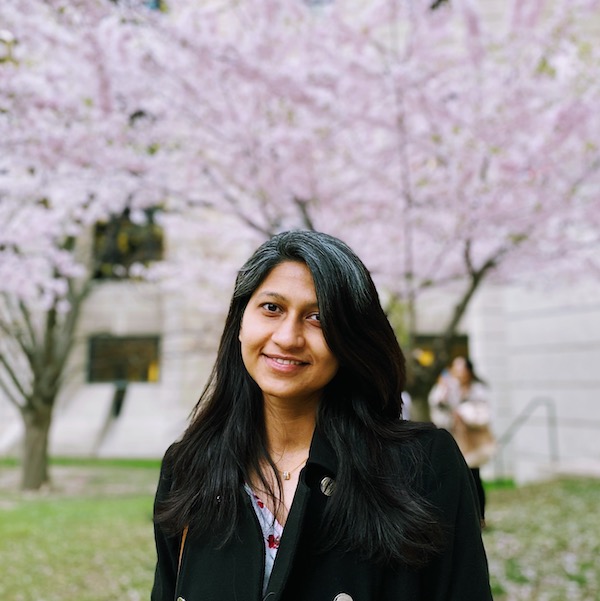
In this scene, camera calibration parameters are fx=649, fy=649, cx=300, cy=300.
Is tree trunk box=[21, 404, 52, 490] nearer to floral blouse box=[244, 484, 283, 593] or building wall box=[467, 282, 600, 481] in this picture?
building wall box=[467, 282, 600, 481]

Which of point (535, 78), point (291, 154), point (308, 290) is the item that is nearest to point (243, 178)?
point (291, 154)

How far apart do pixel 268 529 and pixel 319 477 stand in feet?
0.61

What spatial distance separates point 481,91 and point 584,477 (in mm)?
5972

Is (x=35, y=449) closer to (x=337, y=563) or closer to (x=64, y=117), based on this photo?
(x=64, y=117)

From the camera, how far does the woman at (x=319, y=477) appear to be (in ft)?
4.96

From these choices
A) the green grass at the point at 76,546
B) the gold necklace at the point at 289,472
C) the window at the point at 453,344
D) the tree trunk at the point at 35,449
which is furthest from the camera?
the window at the point at 453,344

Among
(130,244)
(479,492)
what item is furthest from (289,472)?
(130,244)

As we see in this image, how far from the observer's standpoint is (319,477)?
1638 mm

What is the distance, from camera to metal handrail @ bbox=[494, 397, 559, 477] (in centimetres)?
1147

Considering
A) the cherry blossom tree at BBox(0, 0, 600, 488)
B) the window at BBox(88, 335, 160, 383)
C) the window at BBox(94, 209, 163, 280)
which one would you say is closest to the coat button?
the cherry blossom tree at BBox(0, 0, 600, 488)

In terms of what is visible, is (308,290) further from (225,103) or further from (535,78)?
(535,78)

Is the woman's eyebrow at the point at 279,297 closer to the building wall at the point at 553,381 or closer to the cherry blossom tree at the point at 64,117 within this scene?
the cherry blossom tree at the point at 64,117

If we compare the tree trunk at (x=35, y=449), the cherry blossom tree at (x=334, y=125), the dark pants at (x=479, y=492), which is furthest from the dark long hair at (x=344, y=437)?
the tree trunk at (x=35, y=449)

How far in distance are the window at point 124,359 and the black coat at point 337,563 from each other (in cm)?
1676
